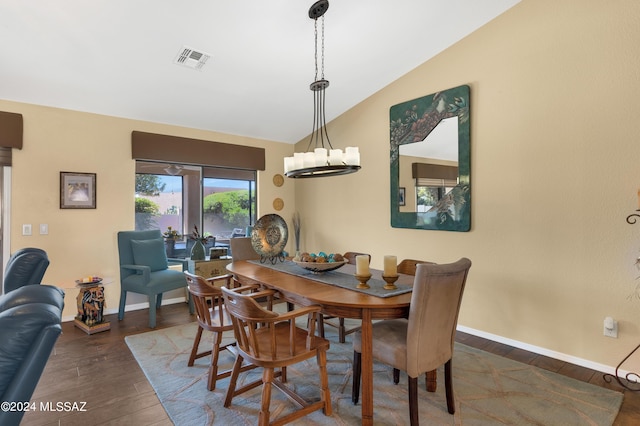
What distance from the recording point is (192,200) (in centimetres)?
503

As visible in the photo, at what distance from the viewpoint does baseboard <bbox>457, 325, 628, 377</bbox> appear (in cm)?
262

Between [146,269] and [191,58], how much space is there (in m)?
2.26

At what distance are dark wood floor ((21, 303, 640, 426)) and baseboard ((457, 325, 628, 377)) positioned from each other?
58mm

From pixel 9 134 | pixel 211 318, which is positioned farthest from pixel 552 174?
pixel 9 134

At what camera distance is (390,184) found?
4164mm

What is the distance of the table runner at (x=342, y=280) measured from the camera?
2.09m

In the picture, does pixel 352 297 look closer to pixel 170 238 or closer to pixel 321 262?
pixel 321 262

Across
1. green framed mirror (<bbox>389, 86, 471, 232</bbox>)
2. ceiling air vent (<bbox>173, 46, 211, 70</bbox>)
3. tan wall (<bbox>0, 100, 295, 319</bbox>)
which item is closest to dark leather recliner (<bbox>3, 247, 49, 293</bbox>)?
tan wall (<bbox>0, 100, 295, 319</bbox>)

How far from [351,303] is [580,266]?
84.2 inches

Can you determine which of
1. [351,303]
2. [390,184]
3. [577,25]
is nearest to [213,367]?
[351,303]

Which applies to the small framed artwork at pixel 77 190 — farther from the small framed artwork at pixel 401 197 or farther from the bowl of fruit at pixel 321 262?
the small framed artwork at pixel 401 197

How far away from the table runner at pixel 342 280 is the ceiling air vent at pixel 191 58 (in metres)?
2.07

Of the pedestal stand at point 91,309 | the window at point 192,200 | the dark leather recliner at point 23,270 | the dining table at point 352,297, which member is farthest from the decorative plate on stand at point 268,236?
the window at point 192,200

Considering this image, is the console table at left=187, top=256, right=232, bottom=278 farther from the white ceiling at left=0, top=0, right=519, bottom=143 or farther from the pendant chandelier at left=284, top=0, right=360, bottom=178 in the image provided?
the pendant chandelier at left=284, top=0, right=360, bottom=178
